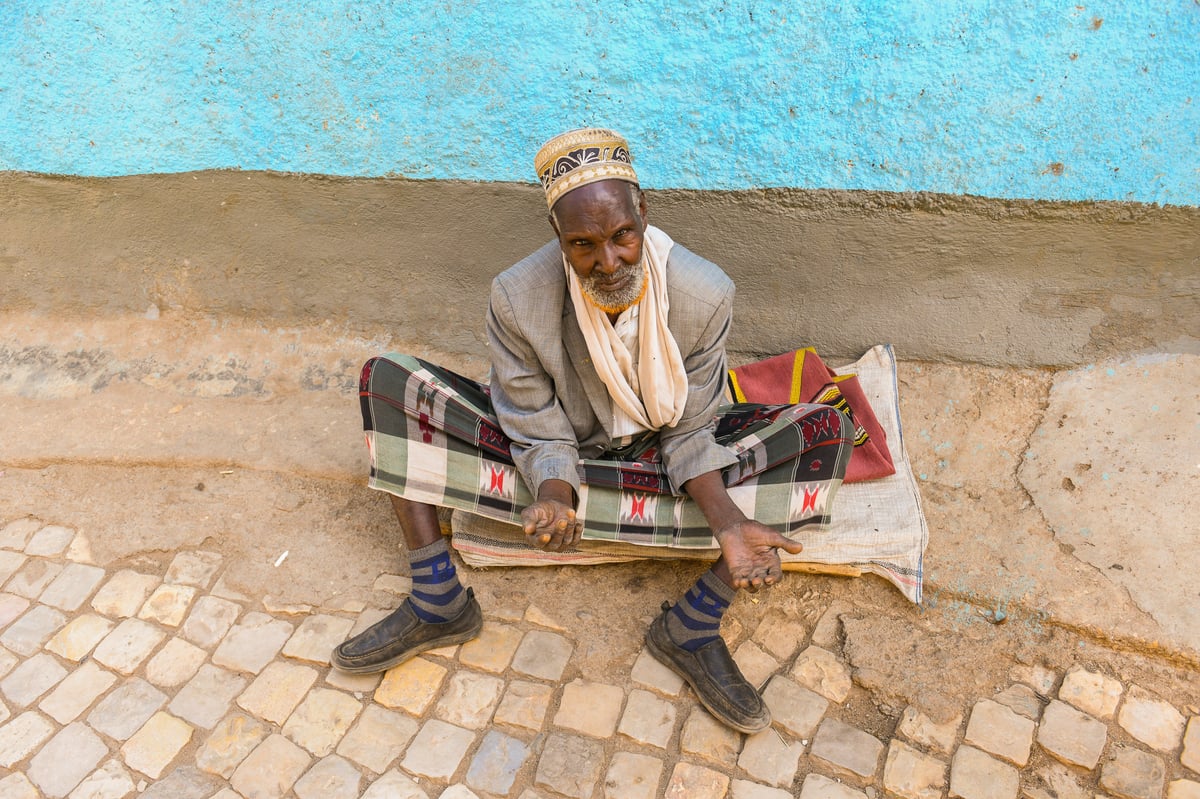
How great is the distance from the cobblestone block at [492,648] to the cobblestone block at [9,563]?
5.66ft

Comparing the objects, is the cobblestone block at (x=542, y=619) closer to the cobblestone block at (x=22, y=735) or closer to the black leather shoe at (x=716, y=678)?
the black leather shoe at (x=716, y=678)

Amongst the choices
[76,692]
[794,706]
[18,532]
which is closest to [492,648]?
[794,706]

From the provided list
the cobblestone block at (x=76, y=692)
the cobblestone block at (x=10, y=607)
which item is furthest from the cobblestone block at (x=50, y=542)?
the cobblestone block at (x=76, y=692)

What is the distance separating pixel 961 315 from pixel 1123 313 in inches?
22.2

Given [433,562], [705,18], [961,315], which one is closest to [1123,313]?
[961,315]

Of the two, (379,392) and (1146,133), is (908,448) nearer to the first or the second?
(1146,133)

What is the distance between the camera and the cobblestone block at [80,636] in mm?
2551

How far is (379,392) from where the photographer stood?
7.87 ft

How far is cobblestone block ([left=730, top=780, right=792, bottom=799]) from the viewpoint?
209 centimetres

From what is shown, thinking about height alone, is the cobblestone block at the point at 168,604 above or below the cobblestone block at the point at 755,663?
below

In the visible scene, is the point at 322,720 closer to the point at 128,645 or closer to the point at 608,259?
the point at 128,645

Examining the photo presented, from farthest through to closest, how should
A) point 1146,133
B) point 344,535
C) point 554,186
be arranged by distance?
point 344,535 → point 1146,133 → point 554,186

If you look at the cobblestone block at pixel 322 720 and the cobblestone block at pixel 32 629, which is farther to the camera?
the cobblestone block at pixel 32 629

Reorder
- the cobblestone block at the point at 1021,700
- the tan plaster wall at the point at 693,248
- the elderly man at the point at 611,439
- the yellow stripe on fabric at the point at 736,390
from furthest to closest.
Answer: the yellow stripe on fabric at the point at 736,390
the tan plaster wall at the point at 693,248
the elderly man at the point at 611,439
the cobblestone block at the point at 1021,700
